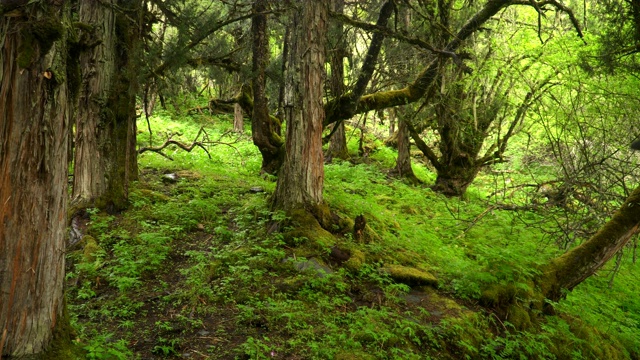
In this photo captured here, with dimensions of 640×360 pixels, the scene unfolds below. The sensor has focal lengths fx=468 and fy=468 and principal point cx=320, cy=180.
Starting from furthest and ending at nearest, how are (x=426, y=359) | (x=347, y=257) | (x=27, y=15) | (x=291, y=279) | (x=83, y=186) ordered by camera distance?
1. (x=83, y=186)
2. (x=347, y=257)
3. (x=291, y=279)
4. (x=426, y=359)
5. (x=27, y=15)

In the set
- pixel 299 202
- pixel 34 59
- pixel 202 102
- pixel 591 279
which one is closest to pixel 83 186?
pixel 299 202

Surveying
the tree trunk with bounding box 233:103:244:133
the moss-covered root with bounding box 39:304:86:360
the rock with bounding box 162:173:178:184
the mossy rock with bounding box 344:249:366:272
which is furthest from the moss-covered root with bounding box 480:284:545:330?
the tree trunk with bounding box 233:103:244:133

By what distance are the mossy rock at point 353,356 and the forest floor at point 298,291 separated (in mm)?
22

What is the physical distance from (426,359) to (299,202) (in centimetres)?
302

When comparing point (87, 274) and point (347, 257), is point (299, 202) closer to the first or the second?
point (347, 257)

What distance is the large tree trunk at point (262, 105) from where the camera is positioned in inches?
407

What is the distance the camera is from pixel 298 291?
5.45 metres

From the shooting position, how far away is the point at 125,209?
789 centimetres

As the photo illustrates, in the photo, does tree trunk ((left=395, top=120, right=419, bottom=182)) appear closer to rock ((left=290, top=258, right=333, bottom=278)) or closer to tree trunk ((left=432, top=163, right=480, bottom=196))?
tree trunk ((left=432, top=163, right=480, bottom=196))

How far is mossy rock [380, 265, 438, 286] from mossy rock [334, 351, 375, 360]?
80.8 inches

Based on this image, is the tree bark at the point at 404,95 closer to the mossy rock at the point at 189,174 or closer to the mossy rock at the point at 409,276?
the mossy rock at the point at 409,276

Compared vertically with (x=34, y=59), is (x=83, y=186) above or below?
below

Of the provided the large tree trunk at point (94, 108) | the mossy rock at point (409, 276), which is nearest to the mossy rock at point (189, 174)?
the large tree trunk at point (94, 108)

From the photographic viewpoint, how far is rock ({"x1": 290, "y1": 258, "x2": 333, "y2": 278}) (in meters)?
5.86
